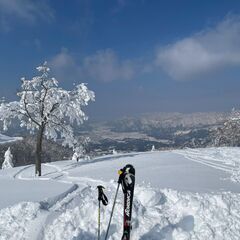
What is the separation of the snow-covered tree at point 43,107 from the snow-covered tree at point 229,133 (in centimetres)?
4717

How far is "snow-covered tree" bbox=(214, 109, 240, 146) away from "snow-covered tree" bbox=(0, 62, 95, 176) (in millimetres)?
47173

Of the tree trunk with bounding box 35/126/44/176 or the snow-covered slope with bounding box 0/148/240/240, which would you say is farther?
the tree trunk with bounding box 35/126/44/176

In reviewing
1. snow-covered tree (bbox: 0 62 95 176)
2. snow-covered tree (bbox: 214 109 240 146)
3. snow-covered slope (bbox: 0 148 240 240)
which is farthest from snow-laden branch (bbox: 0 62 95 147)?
snow-covered tree (bbox: 214 109 240 146)

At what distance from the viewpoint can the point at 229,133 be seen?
7231 cm

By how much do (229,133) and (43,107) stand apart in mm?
50629

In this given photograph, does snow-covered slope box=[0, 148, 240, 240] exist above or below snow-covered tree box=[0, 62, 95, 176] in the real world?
below

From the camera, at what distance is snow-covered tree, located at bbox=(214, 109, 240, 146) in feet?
235

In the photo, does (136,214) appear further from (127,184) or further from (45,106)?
(45,106)

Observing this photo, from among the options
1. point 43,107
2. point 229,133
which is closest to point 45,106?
point 43,107

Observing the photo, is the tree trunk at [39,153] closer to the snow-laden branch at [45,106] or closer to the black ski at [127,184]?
the snow-laden branch at [45,106]

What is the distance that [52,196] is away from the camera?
15367mm

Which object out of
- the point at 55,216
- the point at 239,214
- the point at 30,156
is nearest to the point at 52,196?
the point at 55,216

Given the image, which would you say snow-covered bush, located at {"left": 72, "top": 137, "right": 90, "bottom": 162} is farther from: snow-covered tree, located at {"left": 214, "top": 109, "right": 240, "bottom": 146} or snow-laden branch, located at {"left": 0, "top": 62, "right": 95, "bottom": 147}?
snow-covered tree, located at {"left": 214, "top": 109, "right": 240, "bottom": 146}

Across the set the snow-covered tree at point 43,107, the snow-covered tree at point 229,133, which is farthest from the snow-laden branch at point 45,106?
the snow-covered tree at point 229,133
